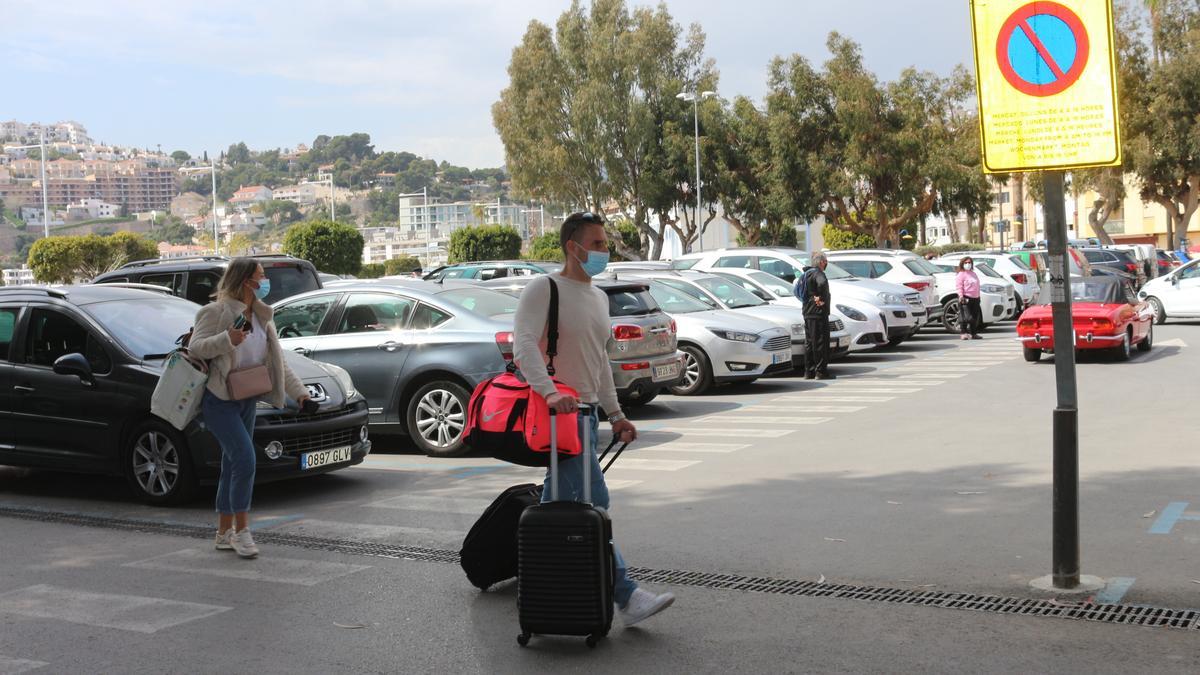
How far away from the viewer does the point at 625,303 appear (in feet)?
45.4

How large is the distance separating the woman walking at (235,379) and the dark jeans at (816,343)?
10.7 metres

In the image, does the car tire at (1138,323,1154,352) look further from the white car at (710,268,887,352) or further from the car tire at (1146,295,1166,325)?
the car tire at (1146,295,1166,325)

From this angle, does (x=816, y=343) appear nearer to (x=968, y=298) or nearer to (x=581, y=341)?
(x=968, y=298)

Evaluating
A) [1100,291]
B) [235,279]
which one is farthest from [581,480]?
[1100,291]

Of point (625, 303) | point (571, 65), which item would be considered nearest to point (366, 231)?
point (571, 65)

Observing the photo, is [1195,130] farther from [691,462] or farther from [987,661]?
[987,661]

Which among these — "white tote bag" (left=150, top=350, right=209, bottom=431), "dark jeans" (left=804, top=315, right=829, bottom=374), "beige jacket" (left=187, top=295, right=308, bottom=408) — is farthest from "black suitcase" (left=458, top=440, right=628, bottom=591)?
"dark jeans" (left=804, top=315, right=829, bottom=374)

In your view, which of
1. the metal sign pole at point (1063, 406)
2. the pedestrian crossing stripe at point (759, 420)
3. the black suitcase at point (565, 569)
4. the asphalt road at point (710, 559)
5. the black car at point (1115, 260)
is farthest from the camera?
the black car at point (1115, 260)

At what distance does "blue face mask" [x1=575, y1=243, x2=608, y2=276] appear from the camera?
569cm

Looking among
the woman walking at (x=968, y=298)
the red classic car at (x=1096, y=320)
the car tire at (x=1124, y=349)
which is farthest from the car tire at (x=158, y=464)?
the woman walking at (x=968, y=298)

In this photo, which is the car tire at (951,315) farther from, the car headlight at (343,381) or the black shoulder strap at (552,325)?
the black shoulder strap at (552,325)

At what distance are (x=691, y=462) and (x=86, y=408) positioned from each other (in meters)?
4.85

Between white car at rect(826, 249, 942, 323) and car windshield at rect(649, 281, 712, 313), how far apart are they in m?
7.37

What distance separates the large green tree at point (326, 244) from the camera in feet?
185
